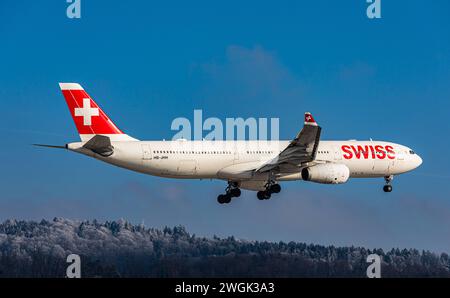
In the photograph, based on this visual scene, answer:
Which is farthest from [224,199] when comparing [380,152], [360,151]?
[380,152]

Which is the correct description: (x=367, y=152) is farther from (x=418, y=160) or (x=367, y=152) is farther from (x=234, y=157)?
(x=234, y=157)

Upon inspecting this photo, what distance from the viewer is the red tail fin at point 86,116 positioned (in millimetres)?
65000

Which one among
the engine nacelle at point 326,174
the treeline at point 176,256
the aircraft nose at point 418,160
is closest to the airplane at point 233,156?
the engine nacelle at point 326,174

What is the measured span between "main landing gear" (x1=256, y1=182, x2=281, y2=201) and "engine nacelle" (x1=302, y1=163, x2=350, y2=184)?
2747 mm

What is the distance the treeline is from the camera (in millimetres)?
72375

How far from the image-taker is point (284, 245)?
76688 millimetres

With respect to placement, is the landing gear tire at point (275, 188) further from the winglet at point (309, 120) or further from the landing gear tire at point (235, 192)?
the winglet at point (309, 120)

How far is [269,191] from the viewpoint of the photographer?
67312mm

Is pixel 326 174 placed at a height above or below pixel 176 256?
above

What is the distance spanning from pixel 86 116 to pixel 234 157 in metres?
10.7

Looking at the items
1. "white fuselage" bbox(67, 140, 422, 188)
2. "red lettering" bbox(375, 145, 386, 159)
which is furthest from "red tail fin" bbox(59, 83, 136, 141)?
"red lettering" bbox(375, 145, 386, 159)

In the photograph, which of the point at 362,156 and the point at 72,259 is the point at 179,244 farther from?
the point at 362,156
